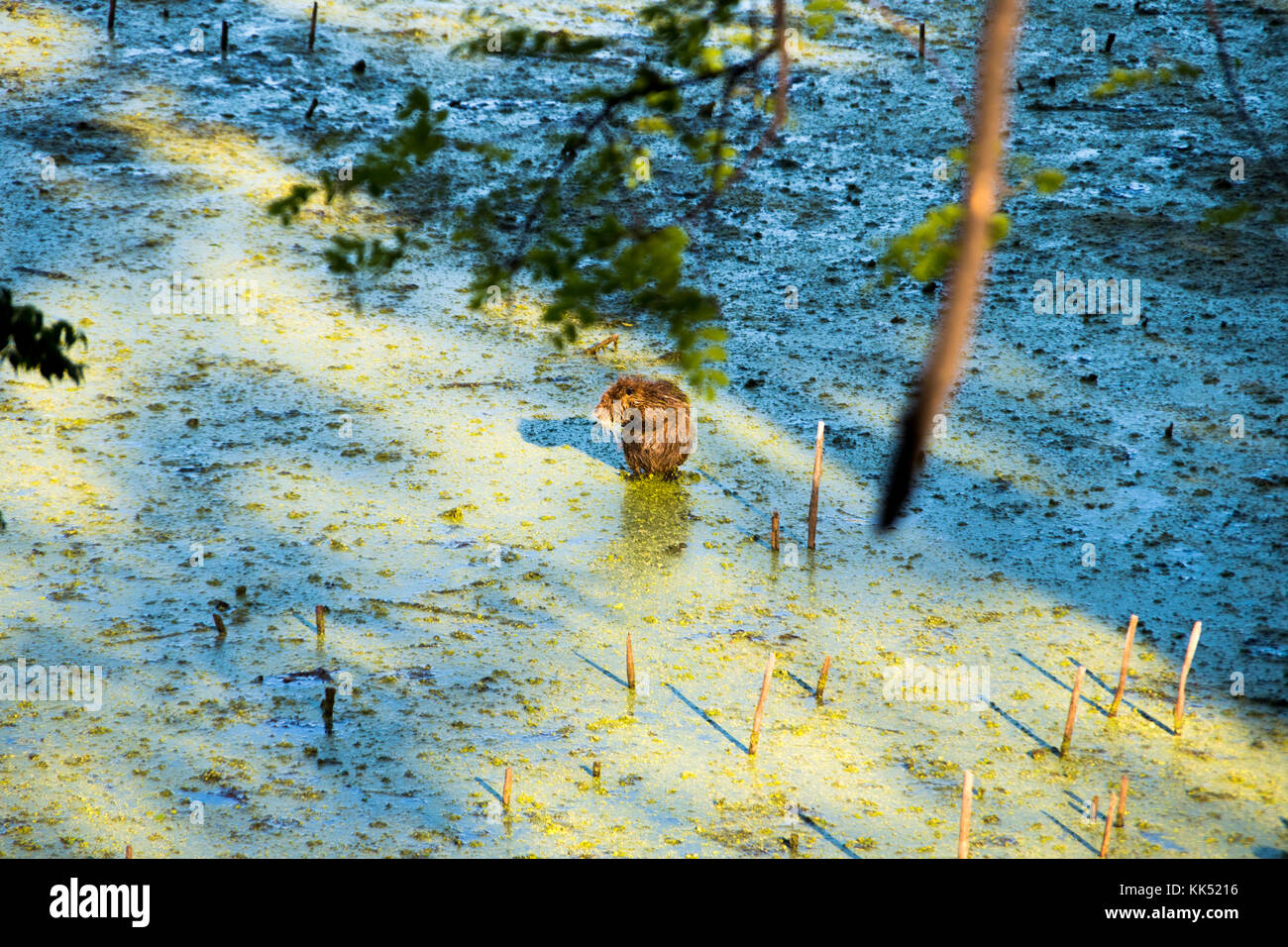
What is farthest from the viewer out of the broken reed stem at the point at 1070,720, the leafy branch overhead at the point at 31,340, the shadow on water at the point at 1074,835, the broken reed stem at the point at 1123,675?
the broken reed stem at the point at 1123,675

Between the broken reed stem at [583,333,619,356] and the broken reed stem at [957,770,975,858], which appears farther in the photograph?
the broken reed stem at [583,333,619,356]

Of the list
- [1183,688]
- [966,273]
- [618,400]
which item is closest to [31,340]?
[966,273]

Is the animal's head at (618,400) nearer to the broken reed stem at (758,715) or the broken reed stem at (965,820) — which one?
the broken reed stem at (758,715)

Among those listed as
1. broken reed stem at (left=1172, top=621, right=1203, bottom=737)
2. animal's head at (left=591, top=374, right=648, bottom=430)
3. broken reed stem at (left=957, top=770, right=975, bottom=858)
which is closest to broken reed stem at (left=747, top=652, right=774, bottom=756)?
broken reed stem at (left=957, top=770, right=975, bottom=858)

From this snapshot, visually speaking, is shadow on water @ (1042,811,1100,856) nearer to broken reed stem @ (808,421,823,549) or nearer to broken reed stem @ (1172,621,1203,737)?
broken reed stem @ (1172,621,1203,737)

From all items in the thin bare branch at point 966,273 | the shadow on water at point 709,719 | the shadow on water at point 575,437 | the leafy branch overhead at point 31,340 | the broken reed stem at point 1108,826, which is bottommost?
the shadow on water at point 709,719

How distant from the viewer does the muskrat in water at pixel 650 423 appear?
6.10m

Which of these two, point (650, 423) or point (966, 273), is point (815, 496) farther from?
point (966, 273)

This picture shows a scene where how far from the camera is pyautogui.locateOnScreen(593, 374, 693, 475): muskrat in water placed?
6098 millimetres

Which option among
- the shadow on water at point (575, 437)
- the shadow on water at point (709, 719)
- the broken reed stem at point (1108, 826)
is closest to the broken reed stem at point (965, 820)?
the broken reed stem at point (1108, 826)

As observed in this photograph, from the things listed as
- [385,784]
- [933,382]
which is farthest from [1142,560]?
[933,382]

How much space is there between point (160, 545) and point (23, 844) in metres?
1.90

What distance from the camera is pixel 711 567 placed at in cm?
560

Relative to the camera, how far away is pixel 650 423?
6.11 m
